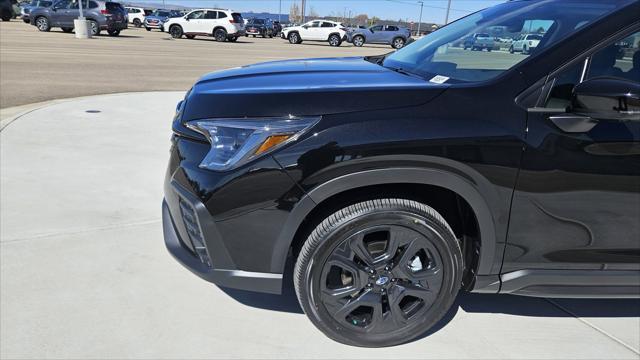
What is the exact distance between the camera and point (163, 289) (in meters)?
2.88

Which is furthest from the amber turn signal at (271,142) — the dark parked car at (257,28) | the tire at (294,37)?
the dark parked car at (257,28)

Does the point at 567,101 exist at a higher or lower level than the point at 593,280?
higher

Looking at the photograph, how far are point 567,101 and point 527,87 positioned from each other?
8.0 inches

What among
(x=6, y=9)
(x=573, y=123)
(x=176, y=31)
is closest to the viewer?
(x=573, y=123)

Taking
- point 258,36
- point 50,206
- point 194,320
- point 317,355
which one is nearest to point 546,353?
point 317,355

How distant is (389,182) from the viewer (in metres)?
2.16

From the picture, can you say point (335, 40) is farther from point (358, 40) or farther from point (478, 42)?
point (478, 42)

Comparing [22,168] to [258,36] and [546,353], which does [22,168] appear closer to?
[546,353]

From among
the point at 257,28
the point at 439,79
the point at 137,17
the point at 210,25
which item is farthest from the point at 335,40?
the point at 439,79

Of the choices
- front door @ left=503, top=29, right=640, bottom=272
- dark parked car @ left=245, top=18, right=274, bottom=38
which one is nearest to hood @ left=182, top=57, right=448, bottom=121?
front door @ left=503, top=29, right=640, bottom=272

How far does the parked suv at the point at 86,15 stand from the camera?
25.0 meters

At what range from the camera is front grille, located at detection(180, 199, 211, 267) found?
2.29 m

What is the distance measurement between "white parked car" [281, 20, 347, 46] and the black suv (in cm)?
3489

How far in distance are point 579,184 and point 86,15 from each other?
2805cm
